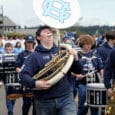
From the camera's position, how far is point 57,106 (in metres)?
5.91

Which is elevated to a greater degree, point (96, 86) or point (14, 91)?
point (96, 86)

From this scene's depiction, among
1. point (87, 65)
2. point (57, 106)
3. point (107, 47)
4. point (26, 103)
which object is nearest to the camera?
point (57, 106)

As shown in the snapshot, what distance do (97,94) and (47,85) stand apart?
8.71 ft

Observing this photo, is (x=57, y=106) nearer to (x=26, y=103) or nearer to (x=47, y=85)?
(x=47, y=85)

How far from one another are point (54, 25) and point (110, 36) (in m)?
3.58

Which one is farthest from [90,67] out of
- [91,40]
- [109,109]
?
[109,109]

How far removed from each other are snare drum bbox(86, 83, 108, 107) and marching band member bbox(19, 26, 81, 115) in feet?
7.27

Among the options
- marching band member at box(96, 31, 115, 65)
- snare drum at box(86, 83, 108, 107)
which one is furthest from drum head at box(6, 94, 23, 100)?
marching band member at box(96, 31, 115, 65)

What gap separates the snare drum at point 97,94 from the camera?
27.1 feet

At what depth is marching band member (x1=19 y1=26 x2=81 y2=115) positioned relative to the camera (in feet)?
19.3

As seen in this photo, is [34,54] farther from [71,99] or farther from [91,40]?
[91,40]

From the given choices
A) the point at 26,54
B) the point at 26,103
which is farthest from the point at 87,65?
the point at 26,103

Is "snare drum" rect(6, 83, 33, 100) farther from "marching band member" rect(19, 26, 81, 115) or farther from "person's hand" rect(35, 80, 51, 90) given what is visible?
"person's hand" rect(35, 80, 51, 90)

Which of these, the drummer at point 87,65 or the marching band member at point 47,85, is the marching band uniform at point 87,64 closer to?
the drummer at point 87,65
